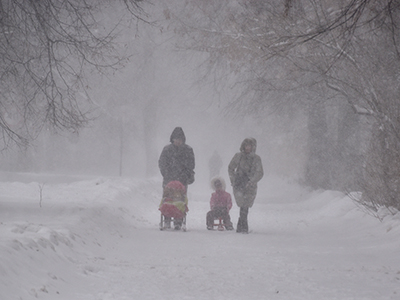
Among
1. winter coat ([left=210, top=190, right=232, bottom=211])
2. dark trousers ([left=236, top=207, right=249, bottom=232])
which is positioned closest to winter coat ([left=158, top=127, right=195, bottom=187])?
winter coat ([left=210, top=190, right=232, bottom=211])

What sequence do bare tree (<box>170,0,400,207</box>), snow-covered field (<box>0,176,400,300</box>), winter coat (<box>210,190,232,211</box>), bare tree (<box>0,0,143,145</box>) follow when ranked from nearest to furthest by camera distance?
snow-covered field (<box>0,176,400,300</box>) → bare tree (<box>0,0,143,145</box>) → bare tree (<box>170,0,400,207</box>) → winter coat (<box>210,190,232,211</box>)

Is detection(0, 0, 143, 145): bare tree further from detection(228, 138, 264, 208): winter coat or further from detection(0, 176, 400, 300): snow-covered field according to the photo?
detection(228, 138, 264, 208): winter coat

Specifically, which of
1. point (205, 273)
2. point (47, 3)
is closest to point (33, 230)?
point (205, 273)

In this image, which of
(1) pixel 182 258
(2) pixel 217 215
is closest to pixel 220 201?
(2) pixel 217 215

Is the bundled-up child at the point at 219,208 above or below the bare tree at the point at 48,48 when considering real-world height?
below

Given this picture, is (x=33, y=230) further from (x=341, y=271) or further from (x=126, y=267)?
(x=341, y=271)

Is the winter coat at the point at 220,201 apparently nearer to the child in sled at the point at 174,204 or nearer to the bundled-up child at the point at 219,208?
the bundled-up child at the point at 219,208

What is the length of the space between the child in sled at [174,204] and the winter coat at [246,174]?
119 cm

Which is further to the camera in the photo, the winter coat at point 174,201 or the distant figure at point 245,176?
the distant figure at point 245,176

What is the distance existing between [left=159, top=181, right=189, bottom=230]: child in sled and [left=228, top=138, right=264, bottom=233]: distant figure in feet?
3.91

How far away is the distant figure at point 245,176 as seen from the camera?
10.6m

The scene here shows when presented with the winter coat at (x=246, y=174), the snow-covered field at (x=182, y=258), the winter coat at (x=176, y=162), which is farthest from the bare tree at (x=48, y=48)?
the winter coat at (x=246, y=174)

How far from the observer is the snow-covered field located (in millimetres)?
4730

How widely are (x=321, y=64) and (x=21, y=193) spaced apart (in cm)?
1031
